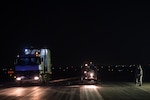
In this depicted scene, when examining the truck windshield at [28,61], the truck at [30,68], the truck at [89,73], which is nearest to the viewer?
the truck at [30,68]

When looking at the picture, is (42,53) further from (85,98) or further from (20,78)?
(85,98)

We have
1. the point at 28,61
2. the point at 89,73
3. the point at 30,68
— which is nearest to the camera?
the point at 30,68

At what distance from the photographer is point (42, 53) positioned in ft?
138

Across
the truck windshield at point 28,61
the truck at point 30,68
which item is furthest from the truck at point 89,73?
the truck windshield at point 28,61

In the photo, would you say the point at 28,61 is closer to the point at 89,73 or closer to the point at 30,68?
the point at 30,68

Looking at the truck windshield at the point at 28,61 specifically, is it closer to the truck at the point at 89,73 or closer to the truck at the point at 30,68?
the truck at the point at 30,68

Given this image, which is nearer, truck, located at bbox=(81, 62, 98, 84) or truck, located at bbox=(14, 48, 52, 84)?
truck, located at bbox=(14, 48, 52, 84)

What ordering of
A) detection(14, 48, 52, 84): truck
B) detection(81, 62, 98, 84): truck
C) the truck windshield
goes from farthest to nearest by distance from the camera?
detection(81, 62, 98, 84): truck, the truck windshield, detection(14, 48, 52, 84): truck

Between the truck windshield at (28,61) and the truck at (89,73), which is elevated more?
the truck windshield at (28,61)

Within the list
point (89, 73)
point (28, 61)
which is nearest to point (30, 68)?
point (28, 61)

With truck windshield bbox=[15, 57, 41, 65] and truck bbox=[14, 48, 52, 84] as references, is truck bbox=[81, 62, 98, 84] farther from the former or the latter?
truck windshield bbox=[15, 57, 41, 65]

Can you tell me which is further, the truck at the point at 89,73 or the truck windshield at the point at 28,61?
the truck at the point at 89,73

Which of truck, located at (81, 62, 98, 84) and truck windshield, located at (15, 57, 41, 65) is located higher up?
truck windshield, located at (15, 57, 41, 65)

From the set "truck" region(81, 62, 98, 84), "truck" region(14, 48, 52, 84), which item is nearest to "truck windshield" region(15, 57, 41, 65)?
"truck" region(14, 48, 52, 84)
